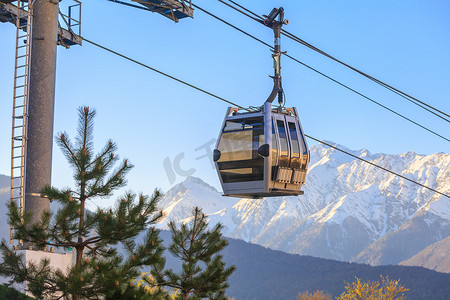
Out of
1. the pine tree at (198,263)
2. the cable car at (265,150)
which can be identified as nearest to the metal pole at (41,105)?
the cable car at (265,150)

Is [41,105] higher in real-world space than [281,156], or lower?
A: higher

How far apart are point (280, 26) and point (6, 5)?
23.8 feet

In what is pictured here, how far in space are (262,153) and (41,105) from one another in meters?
6.23

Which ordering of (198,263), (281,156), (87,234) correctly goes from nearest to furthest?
(87,234)
(281,156)
(198,263)

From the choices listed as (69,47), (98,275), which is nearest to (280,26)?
(69,47)

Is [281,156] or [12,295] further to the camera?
[281,156]

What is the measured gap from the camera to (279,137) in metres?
20.0

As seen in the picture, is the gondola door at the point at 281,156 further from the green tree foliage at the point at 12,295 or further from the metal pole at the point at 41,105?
the green tree foliage at the point at 12,295

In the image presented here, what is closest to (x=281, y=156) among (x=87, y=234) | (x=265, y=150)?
(x=265, y=150)

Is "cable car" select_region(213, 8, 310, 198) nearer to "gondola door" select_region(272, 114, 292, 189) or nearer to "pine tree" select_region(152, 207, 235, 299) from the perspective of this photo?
"gondola door" select_region(272, 114, 292, 189)

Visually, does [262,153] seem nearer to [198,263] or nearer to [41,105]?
[41,105]

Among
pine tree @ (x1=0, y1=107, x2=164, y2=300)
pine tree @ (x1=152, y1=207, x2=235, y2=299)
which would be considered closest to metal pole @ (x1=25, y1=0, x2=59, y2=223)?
pine tree @ (x1=0, y1=107, x2=164, y2=300)

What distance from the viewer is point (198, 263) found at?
2528 centimetres

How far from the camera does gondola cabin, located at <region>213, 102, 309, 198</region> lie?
1986 cm
